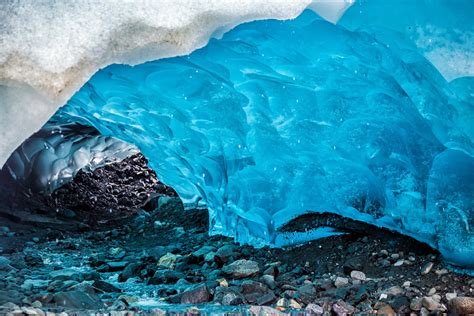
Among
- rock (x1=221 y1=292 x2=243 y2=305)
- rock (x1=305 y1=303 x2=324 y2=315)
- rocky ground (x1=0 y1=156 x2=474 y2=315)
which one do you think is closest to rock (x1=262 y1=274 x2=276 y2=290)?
rocky ground (x1=0 y1=156 x2=474 y2=315)

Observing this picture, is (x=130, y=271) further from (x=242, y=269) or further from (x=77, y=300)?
(x=77, y=300)

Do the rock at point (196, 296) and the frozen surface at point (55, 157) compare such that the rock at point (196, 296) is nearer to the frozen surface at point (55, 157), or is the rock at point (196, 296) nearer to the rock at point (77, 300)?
the rock at point (77, 300)

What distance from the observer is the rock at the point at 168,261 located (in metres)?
4.26

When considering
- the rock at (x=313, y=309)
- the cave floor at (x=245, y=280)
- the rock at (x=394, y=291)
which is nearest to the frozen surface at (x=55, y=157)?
the cave floor at (x=245, y=280)

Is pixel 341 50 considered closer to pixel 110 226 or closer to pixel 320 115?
pixel 320 115

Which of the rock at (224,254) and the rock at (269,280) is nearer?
the rock at (269,280)

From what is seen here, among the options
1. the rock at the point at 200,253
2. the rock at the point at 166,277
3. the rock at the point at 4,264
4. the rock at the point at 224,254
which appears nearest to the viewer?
the rock at the point at 166,277

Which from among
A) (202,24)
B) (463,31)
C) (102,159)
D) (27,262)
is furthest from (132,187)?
(463,31)

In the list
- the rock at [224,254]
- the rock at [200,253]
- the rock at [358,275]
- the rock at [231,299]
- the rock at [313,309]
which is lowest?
the rock at [200,253]

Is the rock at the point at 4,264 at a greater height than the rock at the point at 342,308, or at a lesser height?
lesser

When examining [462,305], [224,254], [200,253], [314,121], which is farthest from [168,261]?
[462,305]

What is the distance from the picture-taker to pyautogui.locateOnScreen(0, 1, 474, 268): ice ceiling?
111 inches

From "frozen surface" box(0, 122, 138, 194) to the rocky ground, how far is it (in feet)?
5.97

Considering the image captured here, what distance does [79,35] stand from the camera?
2.89 m
